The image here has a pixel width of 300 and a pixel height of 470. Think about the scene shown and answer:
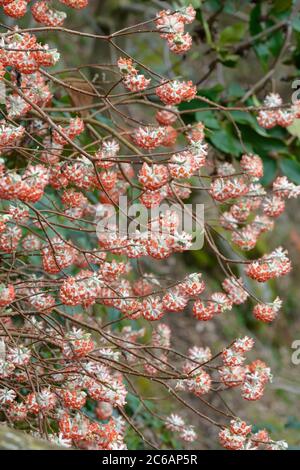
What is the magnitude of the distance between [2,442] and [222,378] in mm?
696

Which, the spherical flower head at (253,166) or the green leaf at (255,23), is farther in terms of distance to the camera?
the green leaf at (255,23)

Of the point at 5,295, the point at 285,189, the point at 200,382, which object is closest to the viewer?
the point at 5,295

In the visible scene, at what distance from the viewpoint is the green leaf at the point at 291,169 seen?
8.59 ft

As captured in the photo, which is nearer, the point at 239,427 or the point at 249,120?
the point at 239,427

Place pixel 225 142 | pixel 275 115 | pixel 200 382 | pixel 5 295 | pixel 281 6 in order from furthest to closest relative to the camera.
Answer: pixel 281 6 < pixel 225 142 < pixel 275 115 < pixel 200 382 < pixel 5 295

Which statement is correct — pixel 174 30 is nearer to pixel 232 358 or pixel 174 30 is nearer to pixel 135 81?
pixel 135 81

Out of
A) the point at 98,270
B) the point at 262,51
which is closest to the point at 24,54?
the point at 98,270

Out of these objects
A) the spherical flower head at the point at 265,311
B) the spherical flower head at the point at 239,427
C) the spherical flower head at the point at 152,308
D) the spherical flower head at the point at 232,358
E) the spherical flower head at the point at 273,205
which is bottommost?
the spherical flower head at the point at 239,427

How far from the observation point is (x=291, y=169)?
2646mm

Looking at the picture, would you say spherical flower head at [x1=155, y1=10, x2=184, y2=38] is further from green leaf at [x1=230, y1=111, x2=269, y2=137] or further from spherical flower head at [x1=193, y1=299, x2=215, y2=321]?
green leaf at [x1=230, y1=111, x2=269, y2=137]

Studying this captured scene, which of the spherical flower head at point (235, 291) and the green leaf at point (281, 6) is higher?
the green leaf at point (281, 6)

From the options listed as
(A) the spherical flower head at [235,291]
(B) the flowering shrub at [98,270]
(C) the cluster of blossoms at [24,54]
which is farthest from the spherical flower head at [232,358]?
(C) the cluster of blossoms at [24,54]

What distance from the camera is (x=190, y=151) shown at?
177 cm

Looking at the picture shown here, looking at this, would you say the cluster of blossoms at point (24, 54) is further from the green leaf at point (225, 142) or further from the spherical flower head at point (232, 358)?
the green leaf at point (225, 142)
